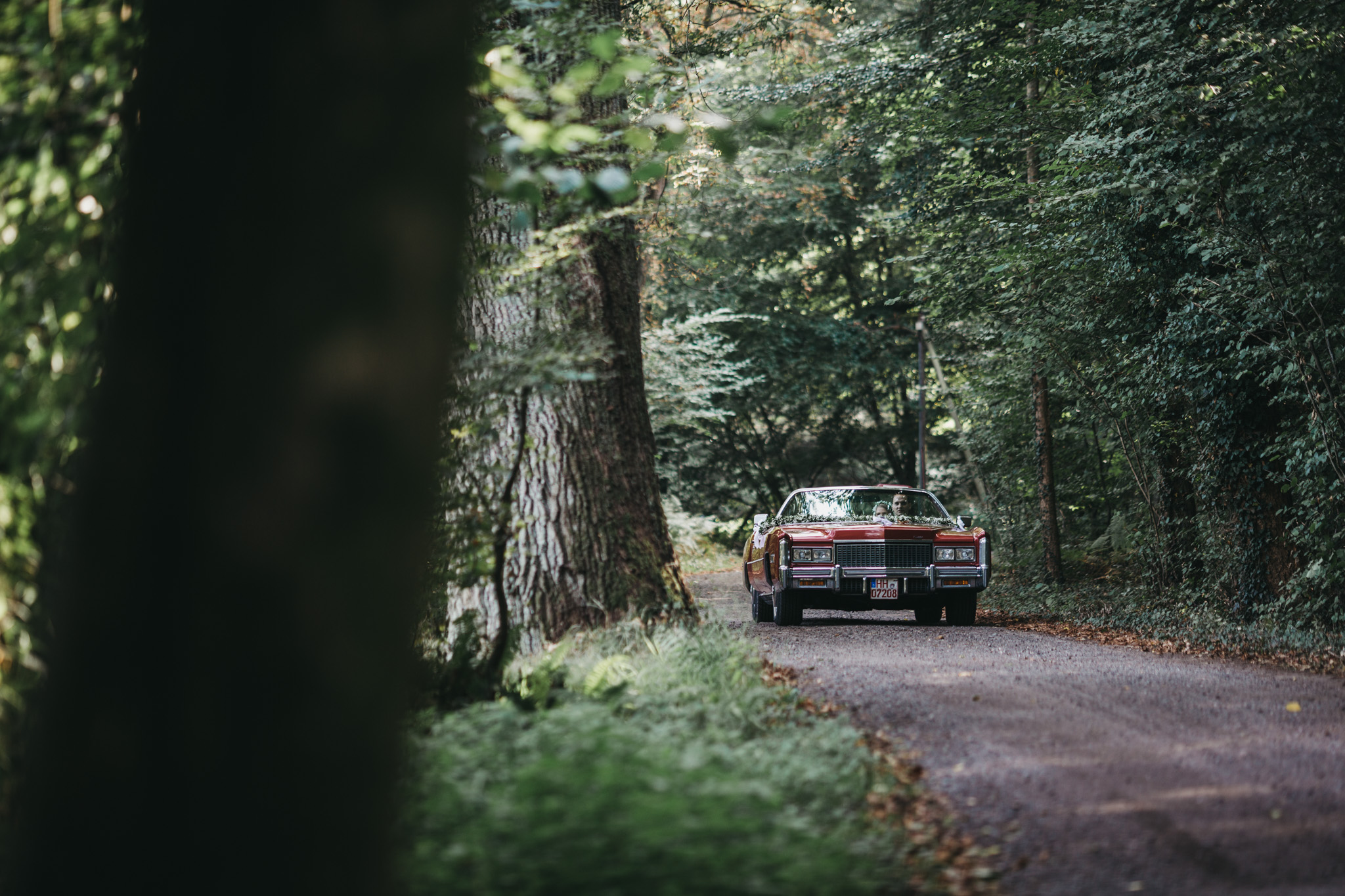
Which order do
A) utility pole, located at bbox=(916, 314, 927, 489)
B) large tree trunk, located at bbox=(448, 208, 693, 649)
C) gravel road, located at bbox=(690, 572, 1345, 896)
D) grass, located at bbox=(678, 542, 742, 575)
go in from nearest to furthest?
1. gravel road, located at bbox=(690, 572, 1345, 896)
2. large tree trunk, located at bbox=(448, 208, 693, 649)
3. utility pole, located at bbox=(916, 314, 927, 489)
4. grass, located at bbox=(678, 542, 742, 575)

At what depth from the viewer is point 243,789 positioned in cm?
230

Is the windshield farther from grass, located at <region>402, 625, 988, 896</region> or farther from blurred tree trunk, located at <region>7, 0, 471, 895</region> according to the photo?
blurred tree trunk, located at <region>7, 0, 471, 895</region>

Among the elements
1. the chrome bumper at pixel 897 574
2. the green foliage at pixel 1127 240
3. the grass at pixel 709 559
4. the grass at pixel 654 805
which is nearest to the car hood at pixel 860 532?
the chrome bumper at pixel 897 574

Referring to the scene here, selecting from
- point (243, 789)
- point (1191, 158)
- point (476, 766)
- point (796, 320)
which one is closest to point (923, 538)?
point (1191, 158)

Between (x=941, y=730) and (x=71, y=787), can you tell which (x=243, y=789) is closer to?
(x=71, y=787)

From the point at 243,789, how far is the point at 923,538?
459 inches

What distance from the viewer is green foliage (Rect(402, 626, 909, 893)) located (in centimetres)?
321

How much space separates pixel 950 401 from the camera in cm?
2628

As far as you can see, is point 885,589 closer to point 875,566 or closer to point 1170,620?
point 875,566

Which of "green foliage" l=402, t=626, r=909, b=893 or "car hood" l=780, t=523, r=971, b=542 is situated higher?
"car hood" l=780, t=523, r=971, b=542

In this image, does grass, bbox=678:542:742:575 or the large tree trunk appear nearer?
the large tree trunk

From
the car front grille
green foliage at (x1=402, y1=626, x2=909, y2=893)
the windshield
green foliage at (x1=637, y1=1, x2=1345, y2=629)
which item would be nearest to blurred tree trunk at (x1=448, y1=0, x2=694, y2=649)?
green foliage at (x1=637, y1=1, x2=1345, y2=629)

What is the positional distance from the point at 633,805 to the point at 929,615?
11.5m

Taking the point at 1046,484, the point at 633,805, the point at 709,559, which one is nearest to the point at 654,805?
the point at 633,805
